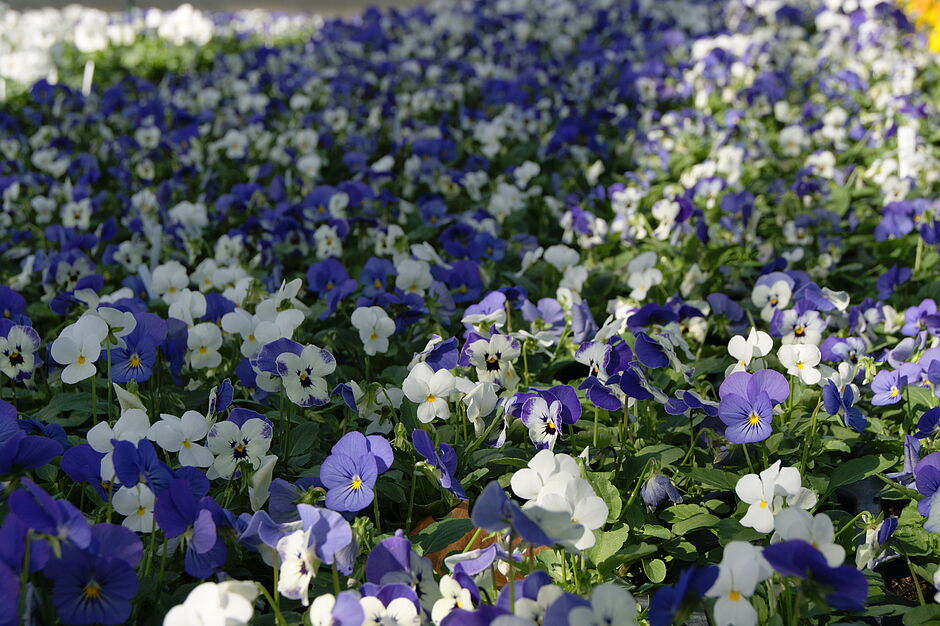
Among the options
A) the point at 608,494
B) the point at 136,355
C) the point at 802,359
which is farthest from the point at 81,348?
the point at 802,359

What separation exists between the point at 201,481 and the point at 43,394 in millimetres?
914

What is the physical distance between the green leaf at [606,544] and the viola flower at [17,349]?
48.2 inches

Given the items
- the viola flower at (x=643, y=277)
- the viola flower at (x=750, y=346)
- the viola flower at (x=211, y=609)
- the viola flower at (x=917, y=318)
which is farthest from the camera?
the viola flower at (x=643, y=277)

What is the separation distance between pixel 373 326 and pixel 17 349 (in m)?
0.76

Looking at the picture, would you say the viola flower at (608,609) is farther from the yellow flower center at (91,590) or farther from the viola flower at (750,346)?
the viola flower at (750,346)

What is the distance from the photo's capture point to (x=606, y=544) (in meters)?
1.65

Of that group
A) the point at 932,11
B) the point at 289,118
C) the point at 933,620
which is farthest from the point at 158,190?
the point at 932,11

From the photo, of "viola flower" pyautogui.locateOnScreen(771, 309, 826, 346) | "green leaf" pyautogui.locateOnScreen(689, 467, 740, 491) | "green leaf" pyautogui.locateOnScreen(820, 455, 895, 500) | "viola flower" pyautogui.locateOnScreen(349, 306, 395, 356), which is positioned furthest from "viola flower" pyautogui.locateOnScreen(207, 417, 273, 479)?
"viola flower" pyautogui.locateOnScreen(771, 309, 826, 346)

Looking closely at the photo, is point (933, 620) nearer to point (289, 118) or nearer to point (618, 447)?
point (618, 447)

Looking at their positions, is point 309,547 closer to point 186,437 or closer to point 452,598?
point 452,598

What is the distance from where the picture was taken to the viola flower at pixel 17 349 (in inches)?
77.4

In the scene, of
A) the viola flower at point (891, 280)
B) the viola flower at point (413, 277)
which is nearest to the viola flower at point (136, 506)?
the viola flower at point (413, 277)

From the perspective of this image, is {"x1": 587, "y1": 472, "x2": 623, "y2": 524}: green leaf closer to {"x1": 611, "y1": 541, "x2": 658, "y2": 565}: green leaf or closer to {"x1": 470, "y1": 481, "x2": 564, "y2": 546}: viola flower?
{"x1": 611, "y1": 541, "x2": 658, "y2": 565}: green leaf

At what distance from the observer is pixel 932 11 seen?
261 inches
